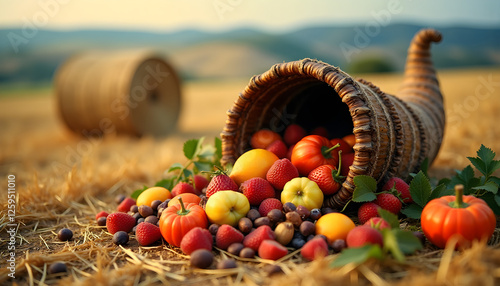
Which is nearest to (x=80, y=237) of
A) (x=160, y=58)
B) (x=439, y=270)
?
(x=439, y=270)

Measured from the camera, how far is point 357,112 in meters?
2.32

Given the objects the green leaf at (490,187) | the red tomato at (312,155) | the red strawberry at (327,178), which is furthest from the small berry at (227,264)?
the green leaf at (490,187)

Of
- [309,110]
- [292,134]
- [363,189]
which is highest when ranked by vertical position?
[309,110]

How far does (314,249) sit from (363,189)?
55 centimetres

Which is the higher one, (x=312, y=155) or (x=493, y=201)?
(x=312, y=155)

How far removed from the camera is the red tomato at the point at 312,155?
2598 mm

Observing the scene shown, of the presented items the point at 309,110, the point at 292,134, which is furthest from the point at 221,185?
the point at 309,110

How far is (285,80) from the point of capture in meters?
2.82

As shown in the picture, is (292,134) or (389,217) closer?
(389,217)

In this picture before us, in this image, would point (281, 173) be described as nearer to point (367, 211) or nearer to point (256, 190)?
point (256, 190)

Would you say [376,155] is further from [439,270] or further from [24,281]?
[24,281]

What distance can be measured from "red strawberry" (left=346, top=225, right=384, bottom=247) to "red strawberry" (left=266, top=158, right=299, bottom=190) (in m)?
0.64

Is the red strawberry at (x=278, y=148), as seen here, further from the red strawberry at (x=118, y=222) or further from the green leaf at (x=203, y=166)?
the red strawberry at (x=118, y=222)

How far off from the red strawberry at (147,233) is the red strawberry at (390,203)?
1413 mm
